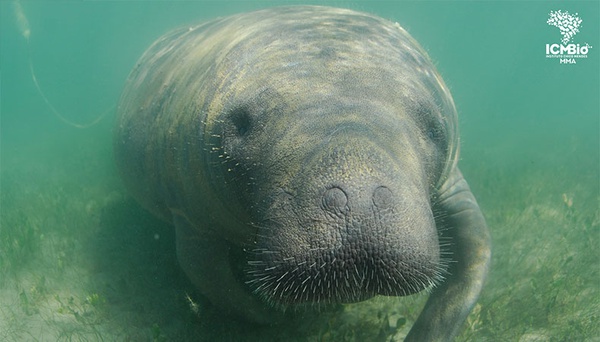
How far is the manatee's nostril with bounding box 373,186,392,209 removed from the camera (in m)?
2.15

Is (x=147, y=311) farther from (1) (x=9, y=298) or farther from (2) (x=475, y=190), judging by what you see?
(2) (x=475, y=190)

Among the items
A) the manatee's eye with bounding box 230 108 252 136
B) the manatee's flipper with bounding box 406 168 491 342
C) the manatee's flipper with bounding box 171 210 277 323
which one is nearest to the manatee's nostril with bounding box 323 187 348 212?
the manatee's eye with bounding box 230 108 252 136

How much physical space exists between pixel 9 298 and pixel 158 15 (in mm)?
56607

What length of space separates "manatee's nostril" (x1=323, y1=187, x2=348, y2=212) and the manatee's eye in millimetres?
939

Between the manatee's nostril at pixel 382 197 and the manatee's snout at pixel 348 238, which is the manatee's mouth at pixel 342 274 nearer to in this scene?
the manatee's snout at pixel 348 238

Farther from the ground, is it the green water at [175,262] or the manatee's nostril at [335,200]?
the manatee's nostril at [335,200]

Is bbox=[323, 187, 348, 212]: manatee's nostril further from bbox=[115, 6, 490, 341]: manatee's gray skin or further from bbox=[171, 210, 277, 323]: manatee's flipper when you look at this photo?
bbox=[171, 210, 277, 323]: manatee's flipper

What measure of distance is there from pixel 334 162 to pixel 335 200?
22cm

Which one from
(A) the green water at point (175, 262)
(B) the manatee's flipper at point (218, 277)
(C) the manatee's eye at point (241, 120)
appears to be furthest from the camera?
(A) the green water at point (175, 262)

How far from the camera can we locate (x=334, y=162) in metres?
2.27

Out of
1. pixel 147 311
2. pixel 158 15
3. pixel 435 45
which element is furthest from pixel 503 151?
pixel 435 45

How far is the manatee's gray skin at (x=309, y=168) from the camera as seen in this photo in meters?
2.17

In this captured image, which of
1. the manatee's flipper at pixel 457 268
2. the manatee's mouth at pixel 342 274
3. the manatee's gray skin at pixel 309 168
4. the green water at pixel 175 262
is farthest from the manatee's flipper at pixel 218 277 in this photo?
the manatee's mouth at pixel 342 274

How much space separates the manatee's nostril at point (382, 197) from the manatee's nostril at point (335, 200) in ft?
0.44
